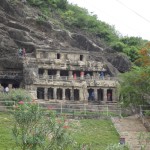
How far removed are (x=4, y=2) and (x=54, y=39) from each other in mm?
8796

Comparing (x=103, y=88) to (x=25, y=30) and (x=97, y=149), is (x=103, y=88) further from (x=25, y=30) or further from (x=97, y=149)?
(x=97, y=149)

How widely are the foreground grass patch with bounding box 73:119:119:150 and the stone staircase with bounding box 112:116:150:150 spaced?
563 mm

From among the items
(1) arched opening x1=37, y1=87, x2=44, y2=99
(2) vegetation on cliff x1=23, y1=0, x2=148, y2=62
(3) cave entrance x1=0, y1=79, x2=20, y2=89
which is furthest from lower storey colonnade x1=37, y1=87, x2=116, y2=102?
(2) vegetation on cliff x1=23, y1=0, x2=148, y2=62

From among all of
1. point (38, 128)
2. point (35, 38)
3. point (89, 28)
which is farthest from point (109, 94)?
point (38, 128)

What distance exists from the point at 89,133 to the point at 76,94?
1837 centimetres

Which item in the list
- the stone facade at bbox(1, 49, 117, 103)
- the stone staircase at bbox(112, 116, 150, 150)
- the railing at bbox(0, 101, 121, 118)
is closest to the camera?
the stone staircase at bbox(112, 116, 150, 150)

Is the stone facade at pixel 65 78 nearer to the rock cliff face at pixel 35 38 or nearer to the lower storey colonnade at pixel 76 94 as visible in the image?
the lower storey colonnade at pixel 76 94

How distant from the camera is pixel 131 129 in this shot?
31.6m

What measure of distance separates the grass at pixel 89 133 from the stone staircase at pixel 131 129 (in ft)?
1.85

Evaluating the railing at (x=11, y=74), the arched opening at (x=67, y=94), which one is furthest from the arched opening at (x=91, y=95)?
the railing at (x=11, y=74)

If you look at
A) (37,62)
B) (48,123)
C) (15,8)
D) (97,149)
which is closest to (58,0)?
(15,8)

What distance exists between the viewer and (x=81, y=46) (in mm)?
57500

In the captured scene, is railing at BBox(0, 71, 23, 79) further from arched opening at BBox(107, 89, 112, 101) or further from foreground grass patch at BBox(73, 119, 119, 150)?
foreground grass patch at BBox(73, 119, 119, 150)

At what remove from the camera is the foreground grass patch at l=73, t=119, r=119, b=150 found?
27.1 meters
